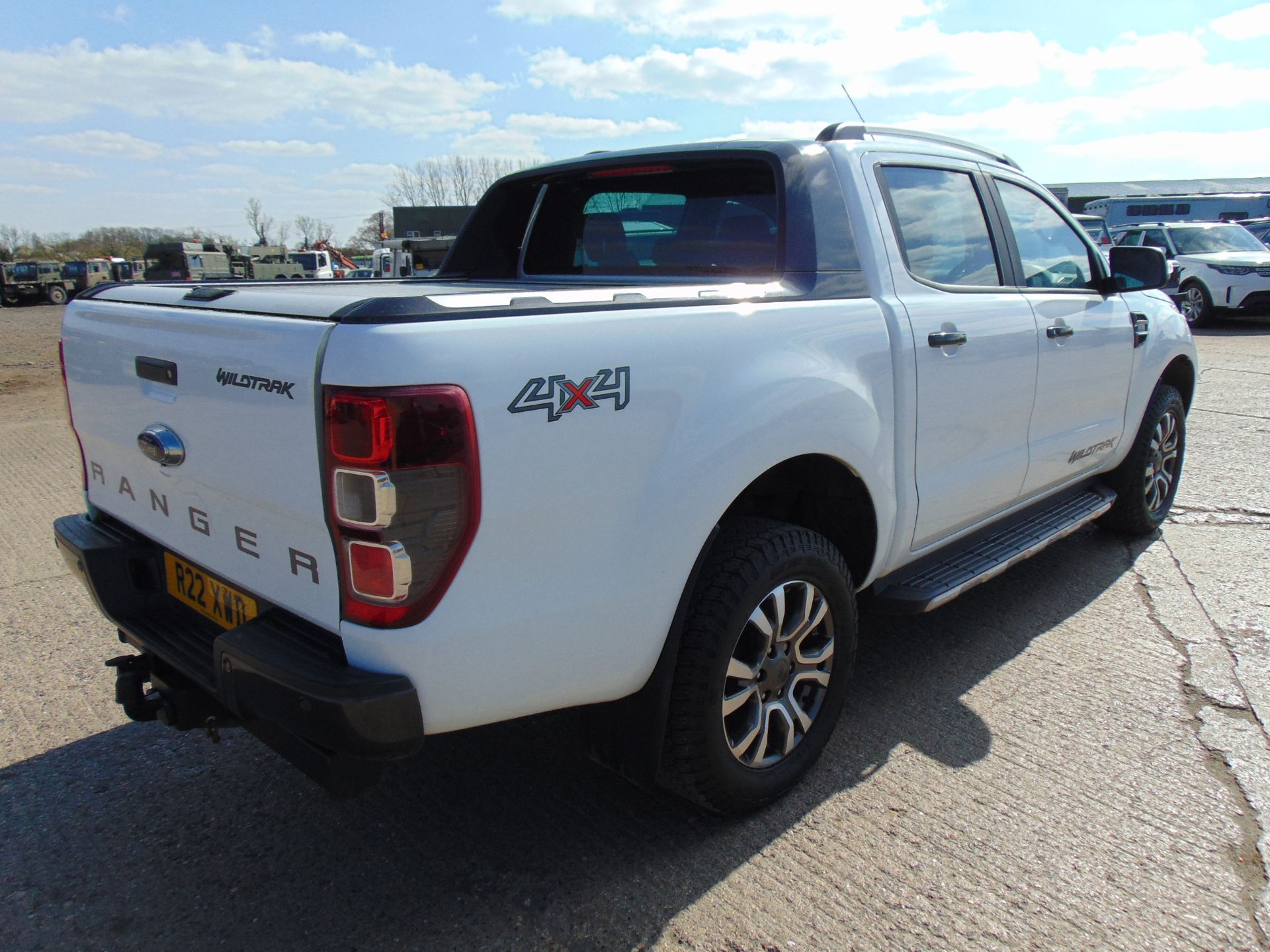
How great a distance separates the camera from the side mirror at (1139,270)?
159 inches

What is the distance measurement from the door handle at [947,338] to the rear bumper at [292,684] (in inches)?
76.9

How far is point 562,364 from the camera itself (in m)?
1.86

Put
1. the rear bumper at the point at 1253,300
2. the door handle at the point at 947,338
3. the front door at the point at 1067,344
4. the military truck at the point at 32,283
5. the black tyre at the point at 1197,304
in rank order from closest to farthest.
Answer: the door handle at the point at 947,338, the front door at the point at 1067,344, the rear bumper at the point at 1253,300, the black tyre at the point at 1197,304, the military truck at the point at 32,283

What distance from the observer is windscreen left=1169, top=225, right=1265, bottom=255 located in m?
15.9

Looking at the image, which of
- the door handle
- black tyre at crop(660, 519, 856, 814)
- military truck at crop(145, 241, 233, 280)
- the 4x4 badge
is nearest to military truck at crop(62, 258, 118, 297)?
military truck at crop(145, 241, 233, 280)

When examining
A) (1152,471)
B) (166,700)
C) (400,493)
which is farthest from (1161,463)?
(166,700)

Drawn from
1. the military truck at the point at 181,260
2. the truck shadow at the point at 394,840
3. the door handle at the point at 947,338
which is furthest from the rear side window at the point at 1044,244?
the military truck at the point at 181,260

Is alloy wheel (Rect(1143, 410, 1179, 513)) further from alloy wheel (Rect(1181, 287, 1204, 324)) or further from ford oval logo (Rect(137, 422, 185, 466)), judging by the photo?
alloy wheel (Rect(1181, 287, 1204, 324))

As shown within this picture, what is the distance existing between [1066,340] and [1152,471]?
1.59 meters

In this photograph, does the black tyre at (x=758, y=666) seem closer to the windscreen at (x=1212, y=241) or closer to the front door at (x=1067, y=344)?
the front door at (x=1067, y=344)

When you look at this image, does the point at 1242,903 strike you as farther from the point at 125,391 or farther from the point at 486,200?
the point at 486,200

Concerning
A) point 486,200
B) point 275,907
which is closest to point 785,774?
point 275,907

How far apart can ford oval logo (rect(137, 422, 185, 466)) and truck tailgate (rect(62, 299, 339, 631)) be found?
16 millimetres

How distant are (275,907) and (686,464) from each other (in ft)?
4.84
